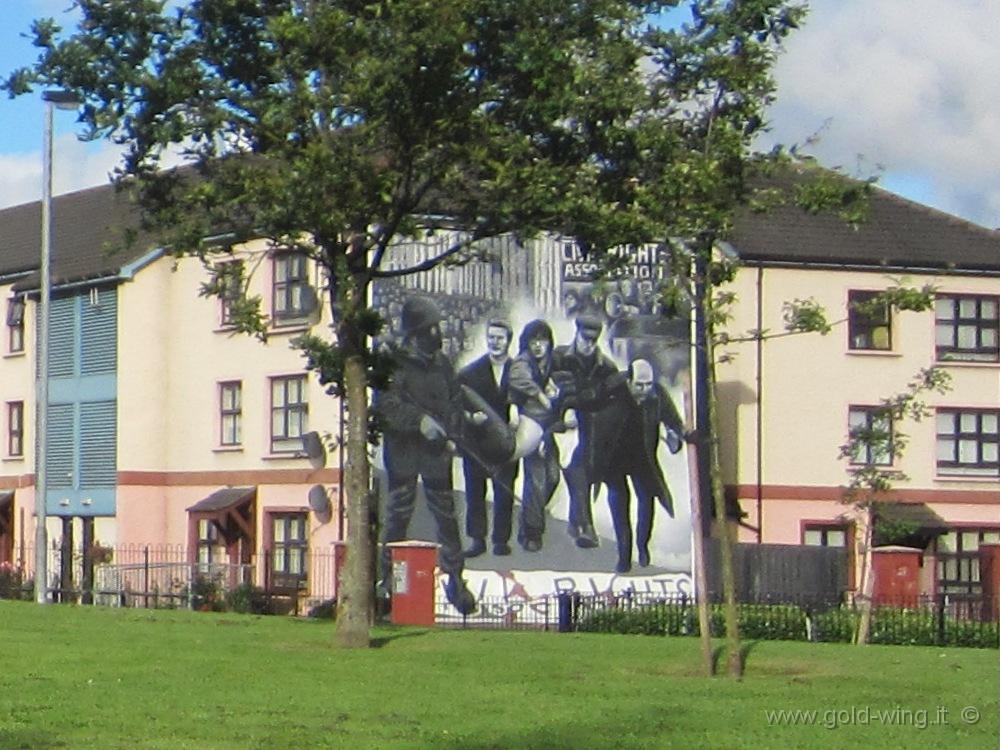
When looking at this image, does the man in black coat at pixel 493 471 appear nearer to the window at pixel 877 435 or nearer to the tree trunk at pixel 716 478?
the window at pixel 877 435

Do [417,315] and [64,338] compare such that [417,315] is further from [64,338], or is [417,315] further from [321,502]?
[64,338]

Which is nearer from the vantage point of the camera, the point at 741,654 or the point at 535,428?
the point at 741,654

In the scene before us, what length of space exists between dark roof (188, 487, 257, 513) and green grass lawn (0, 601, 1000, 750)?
19.4 metres

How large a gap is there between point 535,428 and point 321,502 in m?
5.06

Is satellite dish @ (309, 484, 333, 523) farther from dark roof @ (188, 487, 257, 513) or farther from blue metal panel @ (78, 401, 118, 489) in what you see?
blue metal panel @ (78, 401, 118, 489)

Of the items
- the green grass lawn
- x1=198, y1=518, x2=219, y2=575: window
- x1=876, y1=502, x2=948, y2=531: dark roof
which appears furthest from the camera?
x1=198, y1=518, x2=219, y2=575: window

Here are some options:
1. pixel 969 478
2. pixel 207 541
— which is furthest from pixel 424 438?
pixel 969 478

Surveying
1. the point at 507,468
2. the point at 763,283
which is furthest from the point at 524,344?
the point at 763,283

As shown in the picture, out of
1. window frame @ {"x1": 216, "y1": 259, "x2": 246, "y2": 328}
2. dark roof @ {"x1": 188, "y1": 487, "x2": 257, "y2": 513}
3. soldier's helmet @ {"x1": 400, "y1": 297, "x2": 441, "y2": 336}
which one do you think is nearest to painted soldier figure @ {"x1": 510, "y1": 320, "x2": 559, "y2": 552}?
soldier's helmet @ {"x1": 400, "y1": 297, "x2": 441, "y2": 336}

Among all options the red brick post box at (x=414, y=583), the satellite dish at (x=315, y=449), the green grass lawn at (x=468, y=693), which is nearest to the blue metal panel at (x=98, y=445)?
the satellite dish at (x=315, y=449)

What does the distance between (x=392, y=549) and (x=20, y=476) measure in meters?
22.2

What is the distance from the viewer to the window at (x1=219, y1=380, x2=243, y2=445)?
50.8 metres

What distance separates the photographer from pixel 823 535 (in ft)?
165

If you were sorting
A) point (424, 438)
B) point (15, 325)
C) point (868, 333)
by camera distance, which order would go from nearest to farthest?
point (424, 438), point (868, 333), point (15, 325)
